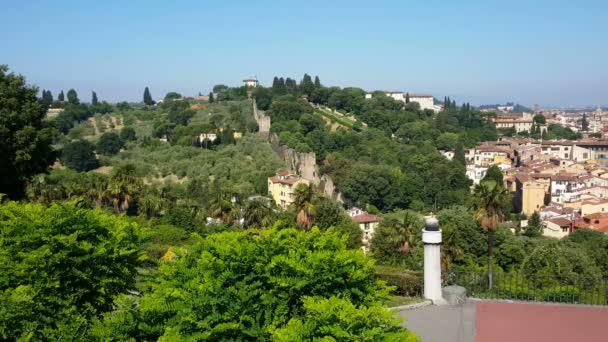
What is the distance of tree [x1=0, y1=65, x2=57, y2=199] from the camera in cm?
2078

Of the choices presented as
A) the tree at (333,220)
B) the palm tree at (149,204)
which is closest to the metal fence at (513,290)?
the palm tree at (149,204)

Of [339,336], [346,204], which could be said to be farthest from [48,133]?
[346,204]

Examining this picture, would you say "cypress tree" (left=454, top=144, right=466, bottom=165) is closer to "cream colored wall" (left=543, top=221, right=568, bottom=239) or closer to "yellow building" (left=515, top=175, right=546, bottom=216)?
"yellow building" (left=515, top=175, right=546, bottom=216)

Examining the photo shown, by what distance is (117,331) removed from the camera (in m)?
6.89

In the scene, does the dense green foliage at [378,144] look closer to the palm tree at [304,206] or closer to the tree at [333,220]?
the tree at [333,220]

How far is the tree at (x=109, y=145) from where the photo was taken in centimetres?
7156

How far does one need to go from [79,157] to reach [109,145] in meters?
7.72

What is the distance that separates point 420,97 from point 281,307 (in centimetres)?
15019

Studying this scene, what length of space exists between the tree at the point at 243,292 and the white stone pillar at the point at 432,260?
3.17 metres

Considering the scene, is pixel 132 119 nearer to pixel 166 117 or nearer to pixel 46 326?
pixel 166 117

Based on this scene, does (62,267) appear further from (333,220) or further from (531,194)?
(531,194)

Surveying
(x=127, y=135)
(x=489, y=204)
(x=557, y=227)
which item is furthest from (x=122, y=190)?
(x=127, y=135)

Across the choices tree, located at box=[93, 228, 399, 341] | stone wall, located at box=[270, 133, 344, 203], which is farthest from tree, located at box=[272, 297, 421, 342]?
stone wall, located at box=[270, 133, 344, 203]

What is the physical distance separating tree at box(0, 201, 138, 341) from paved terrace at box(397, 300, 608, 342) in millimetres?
4941
